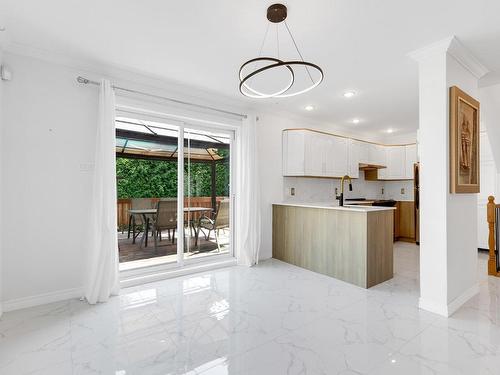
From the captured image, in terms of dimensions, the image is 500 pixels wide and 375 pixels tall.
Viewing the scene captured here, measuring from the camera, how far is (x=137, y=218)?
12.2 ft

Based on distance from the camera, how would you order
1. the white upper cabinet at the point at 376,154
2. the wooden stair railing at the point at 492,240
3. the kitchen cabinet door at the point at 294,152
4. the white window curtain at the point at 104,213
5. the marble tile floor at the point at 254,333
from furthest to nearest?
1. the white upper cabinet at the point at 376,154
2. the kitchen cabinet door at the point at 294,152
3. the wooden stair railing at the point at 492,240
4. the white window curtain at the point at 104,213
5. the marble tile floor at the point at 254,333

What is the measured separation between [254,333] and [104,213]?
78.1 inches

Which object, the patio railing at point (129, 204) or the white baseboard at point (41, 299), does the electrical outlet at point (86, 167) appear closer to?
the patio railing at point (129, 204)

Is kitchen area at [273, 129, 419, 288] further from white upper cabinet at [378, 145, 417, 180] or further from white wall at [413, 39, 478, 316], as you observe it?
white wall at [413, 39, 478, 316]

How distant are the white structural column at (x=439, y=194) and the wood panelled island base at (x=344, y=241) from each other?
0.66m

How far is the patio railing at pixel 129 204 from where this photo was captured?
3.47 metres

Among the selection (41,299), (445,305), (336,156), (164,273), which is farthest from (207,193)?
(445,305)

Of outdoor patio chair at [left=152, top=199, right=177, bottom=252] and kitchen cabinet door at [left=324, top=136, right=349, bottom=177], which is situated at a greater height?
kitchen cabinet door at [left=324, top=136, right=349, bottom=177]

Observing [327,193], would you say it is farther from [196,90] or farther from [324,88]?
[196,90]

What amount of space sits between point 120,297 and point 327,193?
13.5 ft

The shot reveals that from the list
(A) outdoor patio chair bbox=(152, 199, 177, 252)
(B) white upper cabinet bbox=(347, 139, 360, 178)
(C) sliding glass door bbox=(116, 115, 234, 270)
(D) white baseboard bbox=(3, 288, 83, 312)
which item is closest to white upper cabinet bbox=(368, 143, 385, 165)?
(B) white upper cabinet bbox=(347, 139, 360, 178)

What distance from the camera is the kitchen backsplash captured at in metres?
4.90

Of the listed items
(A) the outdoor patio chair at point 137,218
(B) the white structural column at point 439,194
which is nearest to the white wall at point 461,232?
(B) the white structural column at point 439,194

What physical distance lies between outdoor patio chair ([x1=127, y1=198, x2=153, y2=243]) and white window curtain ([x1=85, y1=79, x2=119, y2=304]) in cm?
68
